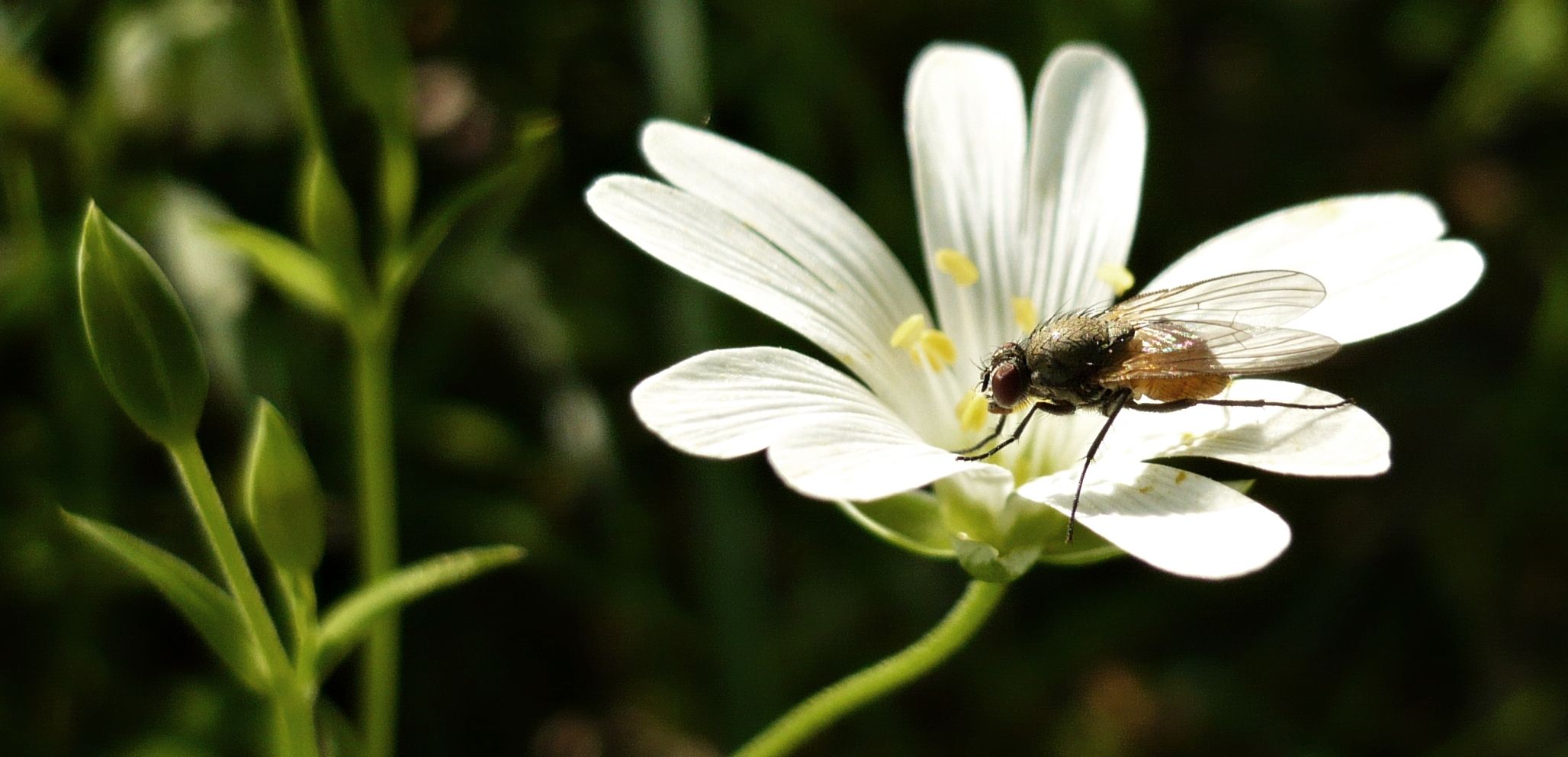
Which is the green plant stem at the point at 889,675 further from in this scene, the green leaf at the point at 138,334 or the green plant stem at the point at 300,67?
the green plant stem at the point at 300,67

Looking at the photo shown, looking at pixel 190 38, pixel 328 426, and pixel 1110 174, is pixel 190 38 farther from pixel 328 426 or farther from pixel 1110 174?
pixel 1110 174

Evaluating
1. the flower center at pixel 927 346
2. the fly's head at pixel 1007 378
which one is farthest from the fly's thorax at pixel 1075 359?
the flower center at pixel 927 346

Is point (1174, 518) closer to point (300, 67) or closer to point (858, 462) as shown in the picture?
point (858, 462)

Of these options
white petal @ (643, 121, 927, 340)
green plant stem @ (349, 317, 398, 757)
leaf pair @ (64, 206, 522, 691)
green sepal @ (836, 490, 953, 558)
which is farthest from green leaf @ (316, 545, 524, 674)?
white petal @ (643, 121, 927, 340)

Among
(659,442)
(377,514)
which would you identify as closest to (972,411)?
(377,514)

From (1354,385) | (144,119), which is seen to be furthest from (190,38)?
(1354,385)
